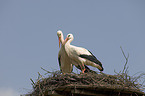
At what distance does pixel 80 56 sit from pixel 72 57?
248mm

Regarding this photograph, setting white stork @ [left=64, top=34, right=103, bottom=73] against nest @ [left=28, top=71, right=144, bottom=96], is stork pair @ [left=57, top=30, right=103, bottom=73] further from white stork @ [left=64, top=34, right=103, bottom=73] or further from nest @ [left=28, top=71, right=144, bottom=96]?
nest @ [left=28, top=71, right=144, bottom=96]

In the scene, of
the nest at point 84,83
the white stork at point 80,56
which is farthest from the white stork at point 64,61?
the nest at point 84,83

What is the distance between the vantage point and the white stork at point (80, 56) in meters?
7.68

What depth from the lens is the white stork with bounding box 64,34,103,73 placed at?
768 cm

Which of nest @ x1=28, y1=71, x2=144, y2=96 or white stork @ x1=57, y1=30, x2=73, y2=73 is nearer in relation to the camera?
nest @ x1=28, y1=71, x2=144, y2=96

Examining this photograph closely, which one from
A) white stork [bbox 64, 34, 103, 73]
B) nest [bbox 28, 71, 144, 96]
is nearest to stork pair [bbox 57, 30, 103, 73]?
white stork [bbox 64, 34, 103, 73]

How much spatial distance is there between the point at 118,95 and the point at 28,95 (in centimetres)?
225

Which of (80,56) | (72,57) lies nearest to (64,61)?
(72,57)

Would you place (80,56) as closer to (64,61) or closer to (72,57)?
(72,57)

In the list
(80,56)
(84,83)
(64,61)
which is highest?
(80,56)

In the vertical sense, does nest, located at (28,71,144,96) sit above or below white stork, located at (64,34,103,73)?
below

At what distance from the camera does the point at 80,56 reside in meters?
7.68

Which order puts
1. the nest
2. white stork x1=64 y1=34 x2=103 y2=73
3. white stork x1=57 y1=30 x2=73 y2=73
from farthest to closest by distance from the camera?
white stork x1=57 y1=30 x2=73 y2=73, white stork x1=64 y1=34 x2=103 y2=73, the nest

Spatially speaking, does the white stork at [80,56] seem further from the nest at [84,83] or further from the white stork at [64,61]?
the nest at [84,83]
